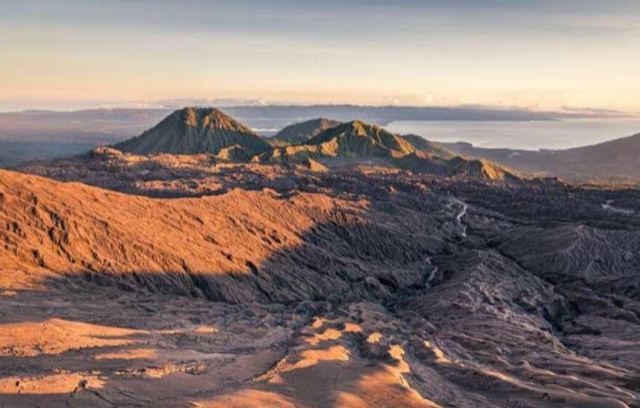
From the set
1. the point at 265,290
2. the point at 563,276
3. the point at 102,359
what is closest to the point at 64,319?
the point at 102,359

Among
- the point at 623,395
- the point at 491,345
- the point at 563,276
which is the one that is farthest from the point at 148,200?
the point at 563,276

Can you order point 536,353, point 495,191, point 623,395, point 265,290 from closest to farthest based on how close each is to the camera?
1. point 623,395
2. point 536,353
3. point 265,290
4. point 495,191

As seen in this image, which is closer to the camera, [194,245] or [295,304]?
[295,304]

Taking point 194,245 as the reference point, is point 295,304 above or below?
below

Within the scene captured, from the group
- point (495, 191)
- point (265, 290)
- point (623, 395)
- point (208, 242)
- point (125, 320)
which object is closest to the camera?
point (623, 395)

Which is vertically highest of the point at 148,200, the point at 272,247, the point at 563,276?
the point at 148,200

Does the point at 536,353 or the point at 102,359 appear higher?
the point at 102,359

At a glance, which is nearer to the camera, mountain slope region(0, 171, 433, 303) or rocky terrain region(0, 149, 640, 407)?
rocky terrain region(0, 149, 640, 407)

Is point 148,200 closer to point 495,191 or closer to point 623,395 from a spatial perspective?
point 623,395

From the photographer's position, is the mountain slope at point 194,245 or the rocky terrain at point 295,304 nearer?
the rocky terrain at point 295,304

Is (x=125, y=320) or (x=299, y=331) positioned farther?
(x=299, y=331)
